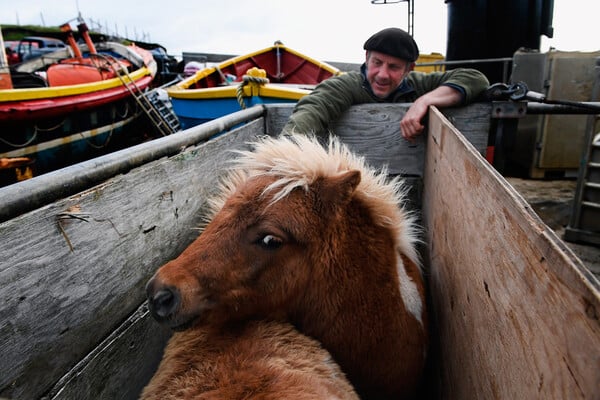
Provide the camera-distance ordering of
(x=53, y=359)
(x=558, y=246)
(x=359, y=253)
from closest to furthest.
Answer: (x=558, y=246), (x=53, y=359), (x=359, y=253)

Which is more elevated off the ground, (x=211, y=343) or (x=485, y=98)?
(x=485, y=98)

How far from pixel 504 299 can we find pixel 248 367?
0.85 meters

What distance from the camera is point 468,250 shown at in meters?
1.33

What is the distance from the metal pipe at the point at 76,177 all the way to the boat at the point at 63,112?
408 cm

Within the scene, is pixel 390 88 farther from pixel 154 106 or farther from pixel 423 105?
pixel 154 106

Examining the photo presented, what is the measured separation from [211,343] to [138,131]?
10.7 meters

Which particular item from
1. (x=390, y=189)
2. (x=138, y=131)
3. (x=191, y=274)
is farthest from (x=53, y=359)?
(x=138, y=131)

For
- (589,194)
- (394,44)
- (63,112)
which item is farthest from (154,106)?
(589,194)

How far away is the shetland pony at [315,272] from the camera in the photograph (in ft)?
4.83

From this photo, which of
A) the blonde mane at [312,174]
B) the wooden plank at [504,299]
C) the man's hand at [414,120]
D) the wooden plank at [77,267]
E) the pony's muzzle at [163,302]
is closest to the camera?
the wooden plank at [504,299]

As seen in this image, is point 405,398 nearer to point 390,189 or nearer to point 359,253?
point 359,253

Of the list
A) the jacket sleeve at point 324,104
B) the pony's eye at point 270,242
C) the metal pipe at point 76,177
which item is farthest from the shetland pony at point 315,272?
the jacket sleeve at point 324,104

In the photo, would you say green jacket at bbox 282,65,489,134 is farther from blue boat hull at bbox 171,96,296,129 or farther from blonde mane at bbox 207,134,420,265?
blue boat hull at bbox 171,96,296,129

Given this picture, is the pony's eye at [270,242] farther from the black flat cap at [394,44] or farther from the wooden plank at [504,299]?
the black flat cap at [394,44]
